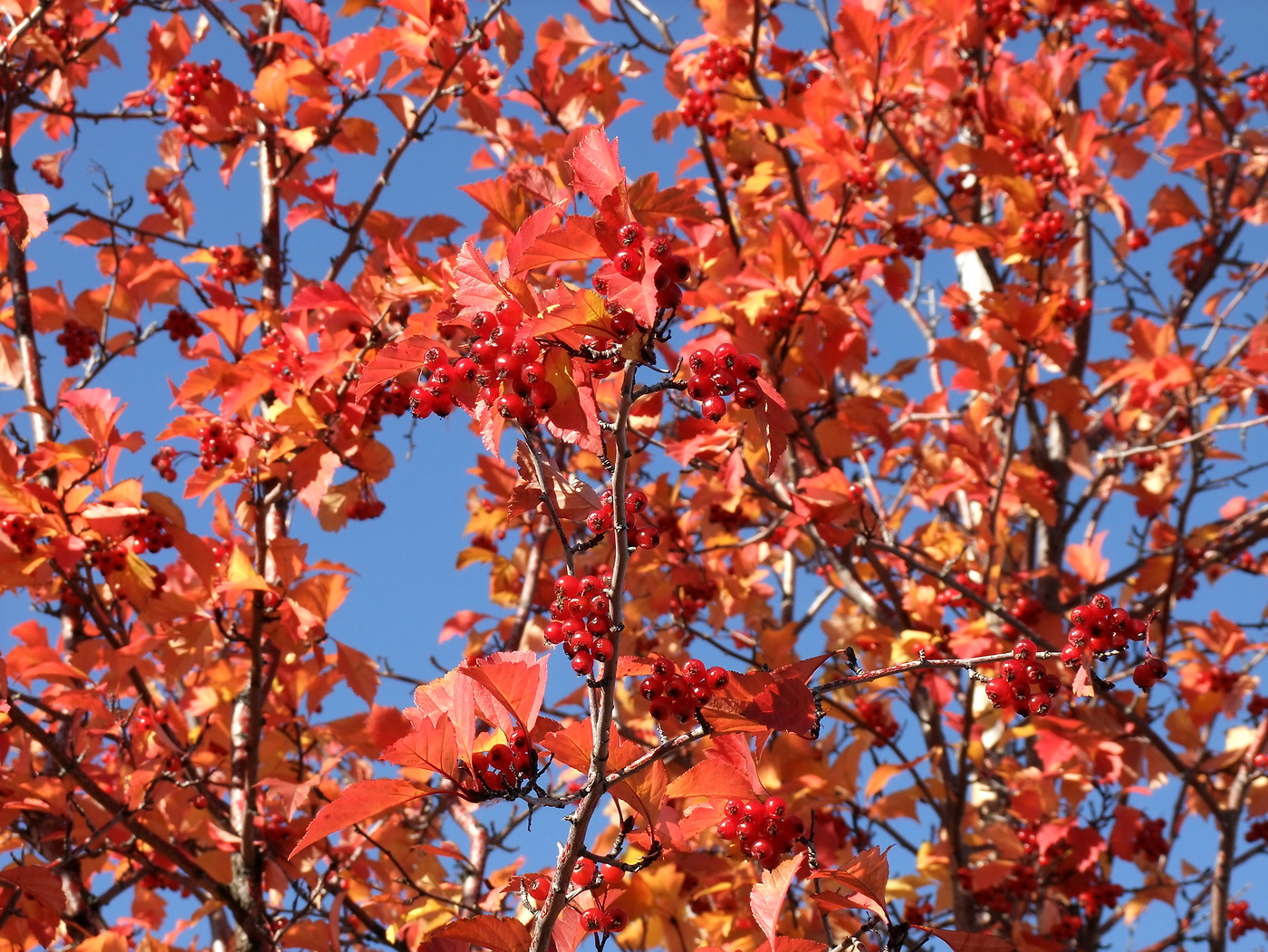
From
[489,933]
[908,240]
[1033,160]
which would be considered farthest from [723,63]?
[489,933]

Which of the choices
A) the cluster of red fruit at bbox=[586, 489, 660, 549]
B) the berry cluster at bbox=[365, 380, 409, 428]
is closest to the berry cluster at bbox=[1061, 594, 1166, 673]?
the cluster of red fruit at bbox=[586, 489, 660, 549]

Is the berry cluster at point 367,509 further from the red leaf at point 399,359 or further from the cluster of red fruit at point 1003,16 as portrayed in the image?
the cluster of red fruit at point 1003,16

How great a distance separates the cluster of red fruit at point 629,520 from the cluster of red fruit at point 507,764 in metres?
0.34

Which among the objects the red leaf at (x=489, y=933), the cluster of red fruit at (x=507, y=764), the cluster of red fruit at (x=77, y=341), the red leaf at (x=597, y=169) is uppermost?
the cluster of red fruit at (x=77, y=341)

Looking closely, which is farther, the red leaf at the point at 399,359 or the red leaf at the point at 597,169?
the red leaf at the point at 399,359

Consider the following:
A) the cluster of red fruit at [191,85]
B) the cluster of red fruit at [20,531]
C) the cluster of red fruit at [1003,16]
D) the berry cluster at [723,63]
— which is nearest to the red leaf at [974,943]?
the cluster of red fruit at [20,531]

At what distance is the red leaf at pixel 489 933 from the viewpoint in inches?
65.3

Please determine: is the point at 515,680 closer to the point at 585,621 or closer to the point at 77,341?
the point at 585,621

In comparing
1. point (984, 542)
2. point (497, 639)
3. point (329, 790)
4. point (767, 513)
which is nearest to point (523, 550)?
point (497, 639)

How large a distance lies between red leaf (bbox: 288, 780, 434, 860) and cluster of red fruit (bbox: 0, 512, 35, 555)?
6.39 feet

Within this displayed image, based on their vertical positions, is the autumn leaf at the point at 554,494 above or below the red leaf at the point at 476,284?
below

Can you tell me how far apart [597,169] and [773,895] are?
46.2 inches

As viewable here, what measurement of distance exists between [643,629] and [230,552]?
2.21 meters

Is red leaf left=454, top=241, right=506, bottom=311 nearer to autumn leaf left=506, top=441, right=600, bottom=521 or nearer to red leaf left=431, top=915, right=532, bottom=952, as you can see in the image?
autumn leaf left=506, top=441, right=600, bottom=521
